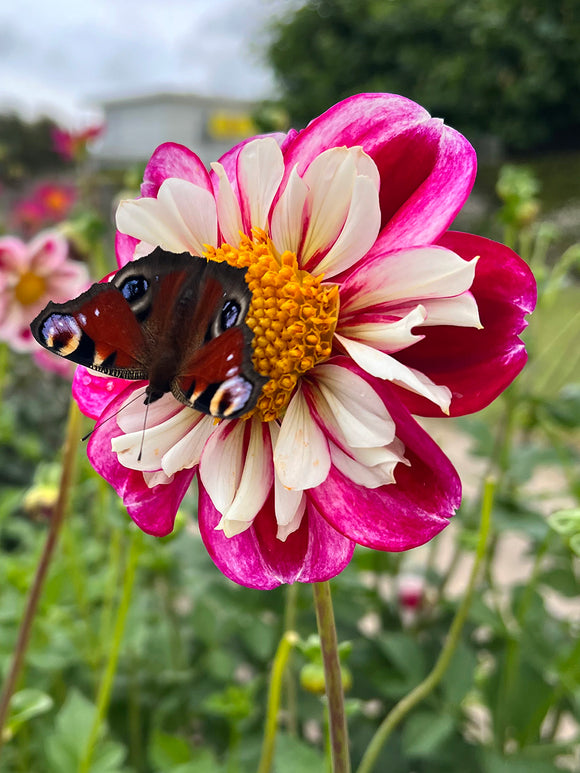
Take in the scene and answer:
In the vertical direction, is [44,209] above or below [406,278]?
above

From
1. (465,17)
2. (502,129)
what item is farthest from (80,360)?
(465,17)

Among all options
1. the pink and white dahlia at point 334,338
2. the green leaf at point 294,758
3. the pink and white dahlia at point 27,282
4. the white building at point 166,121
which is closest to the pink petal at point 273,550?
the pink and white dahlia at point 334,338

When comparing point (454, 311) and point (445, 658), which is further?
point (445, 658)

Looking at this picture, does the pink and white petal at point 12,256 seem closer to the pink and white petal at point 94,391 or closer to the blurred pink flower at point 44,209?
the pink and white petal at point 94,391

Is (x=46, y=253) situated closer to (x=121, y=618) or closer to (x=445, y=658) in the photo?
(x=121, y=618)

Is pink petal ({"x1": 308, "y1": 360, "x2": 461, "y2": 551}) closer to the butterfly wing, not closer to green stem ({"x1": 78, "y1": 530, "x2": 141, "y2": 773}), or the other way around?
the butterfly wing

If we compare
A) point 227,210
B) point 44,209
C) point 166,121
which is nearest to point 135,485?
point 227,210
